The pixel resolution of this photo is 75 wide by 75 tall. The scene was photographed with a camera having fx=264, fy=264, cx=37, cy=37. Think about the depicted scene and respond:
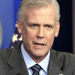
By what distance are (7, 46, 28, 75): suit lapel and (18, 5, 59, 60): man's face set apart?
0.11 metres

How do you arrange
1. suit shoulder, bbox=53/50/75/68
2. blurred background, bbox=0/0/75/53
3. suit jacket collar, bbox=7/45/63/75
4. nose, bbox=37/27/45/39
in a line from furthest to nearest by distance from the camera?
blurred background, bbox=0/0/75/53, suit shoulder, bbox=53/50/75/68, suit jacket collar, bbox=7/45/63/75, nose, bbox=37/27/45/39

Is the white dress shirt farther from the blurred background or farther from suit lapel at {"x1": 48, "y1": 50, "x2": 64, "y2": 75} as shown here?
the blurred background

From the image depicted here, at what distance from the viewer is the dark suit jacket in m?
1.72

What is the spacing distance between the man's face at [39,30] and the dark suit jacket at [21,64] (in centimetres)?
12

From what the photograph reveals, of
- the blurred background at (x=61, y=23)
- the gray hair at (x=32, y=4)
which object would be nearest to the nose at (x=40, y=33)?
the gray hair at (x=32, y=4)

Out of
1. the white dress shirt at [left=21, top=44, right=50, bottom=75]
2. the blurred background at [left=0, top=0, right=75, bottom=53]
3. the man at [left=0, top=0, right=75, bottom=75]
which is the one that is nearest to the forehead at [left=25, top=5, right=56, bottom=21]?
the man at [left=0, top=0, right=75, bottom=75]

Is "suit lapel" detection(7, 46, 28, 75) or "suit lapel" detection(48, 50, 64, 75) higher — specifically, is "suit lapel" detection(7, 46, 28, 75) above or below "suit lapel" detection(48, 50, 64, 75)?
above

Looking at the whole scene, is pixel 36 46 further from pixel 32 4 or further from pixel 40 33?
pixel 32 4

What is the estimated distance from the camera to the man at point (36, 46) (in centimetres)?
164

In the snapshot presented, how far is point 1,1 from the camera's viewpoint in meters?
2.58

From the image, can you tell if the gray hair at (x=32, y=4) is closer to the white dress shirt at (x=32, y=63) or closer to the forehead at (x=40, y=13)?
the forehead at (x=40, y=13)

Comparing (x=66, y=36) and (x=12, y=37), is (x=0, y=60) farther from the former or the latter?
(x=66, y=36)

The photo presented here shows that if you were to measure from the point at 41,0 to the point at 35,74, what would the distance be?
18.6 inches

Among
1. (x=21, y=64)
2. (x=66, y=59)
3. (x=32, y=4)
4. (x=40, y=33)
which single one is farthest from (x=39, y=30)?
(x=66, y=59)
